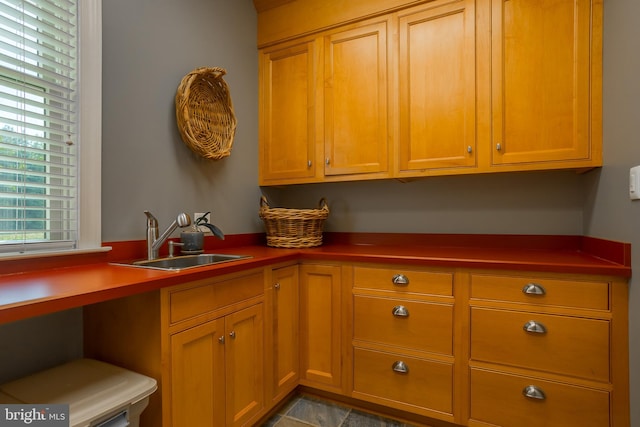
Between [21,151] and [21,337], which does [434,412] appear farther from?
[21,151]

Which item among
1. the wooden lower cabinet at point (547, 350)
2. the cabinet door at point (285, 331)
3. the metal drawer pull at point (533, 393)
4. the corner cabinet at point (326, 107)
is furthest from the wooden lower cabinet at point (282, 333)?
the metal drawer pull at point (533, 393)

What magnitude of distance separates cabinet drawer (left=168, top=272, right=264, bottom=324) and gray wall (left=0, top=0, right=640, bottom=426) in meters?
0.51

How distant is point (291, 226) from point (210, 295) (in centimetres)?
86

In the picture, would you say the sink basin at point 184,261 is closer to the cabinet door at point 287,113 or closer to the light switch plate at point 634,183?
the cabinet door at point 287,113

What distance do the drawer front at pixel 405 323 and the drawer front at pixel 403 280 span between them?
0.20 feet

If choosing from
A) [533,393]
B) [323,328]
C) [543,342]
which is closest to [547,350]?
[543,342]

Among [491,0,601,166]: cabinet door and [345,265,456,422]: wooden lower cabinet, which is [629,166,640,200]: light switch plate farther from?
[345,265,456,422]: wooden lower cabinet

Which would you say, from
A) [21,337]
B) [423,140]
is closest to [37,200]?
[21,337]

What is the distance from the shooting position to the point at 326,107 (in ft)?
7.21

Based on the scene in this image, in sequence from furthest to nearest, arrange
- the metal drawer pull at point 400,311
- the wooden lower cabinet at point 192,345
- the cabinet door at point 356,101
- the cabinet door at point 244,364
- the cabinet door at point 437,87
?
1. the cabinet door at point 356,101
2. the cabinet door at point 437,87
3. the metal drawer pull at point 400,311
4. the cabinet door at point 244,364
5. the wooden lower cabinet at point 192,345

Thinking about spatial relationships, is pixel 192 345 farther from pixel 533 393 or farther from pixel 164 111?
pixel 533 393

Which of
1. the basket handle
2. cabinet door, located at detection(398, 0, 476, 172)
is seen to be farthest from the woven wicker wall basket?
cabinet door, located at detection(398, 0, 476, 172)

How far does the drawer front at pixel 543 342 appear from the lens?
137cm

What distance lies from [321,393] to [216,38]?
222cm
